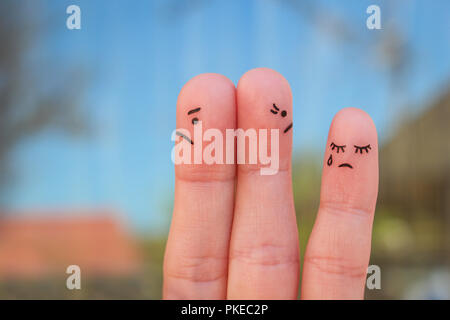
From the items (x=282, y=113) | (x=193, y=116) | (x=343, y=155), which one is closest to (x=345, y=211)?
(x=343, y=155)

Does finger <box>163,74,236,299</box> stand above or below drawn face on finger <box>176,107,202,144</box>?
below

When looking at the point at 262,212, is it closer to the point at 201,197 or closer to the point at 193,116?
Answer: the point at 201,197

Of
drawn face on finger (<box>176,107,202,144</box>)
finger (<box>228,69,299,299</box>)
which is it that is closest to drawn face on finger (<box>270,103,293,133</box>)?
finger (<box>228,69,299,299</box>)

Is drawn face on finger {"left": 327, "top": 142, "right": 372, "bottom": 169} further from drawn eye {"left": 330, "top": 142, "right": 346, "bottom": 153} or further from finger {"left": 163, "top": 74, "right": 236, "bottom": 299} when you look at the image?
finger {"left": 163, "top": 74, "right": 236, "bottom": 299}

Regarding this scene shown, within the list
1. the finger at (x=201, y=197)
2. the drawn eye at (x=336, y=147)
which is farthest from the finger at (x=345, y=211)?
the finger at (x=201, y=197)

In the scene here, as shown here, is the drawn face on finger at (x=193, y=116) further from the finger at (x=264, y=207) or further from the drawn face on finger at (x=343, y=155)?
the drawn face on finger at (x=343, y=155)
